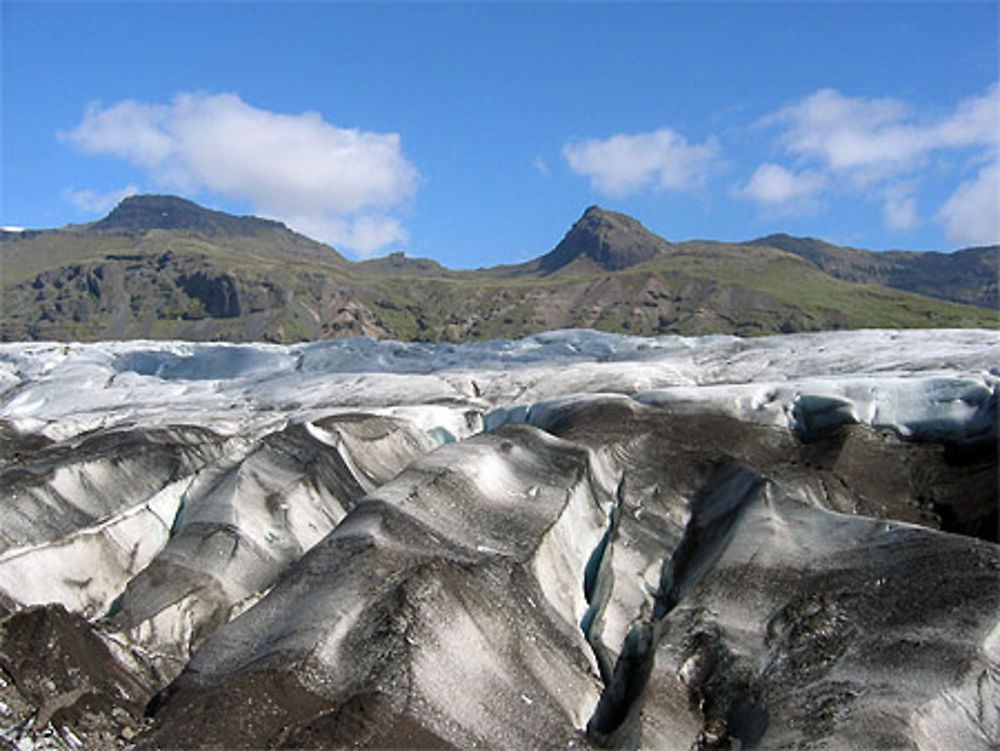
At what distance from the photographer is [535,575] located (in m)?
15.9

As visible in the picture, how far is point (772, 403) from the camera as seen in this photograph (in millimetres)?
24000

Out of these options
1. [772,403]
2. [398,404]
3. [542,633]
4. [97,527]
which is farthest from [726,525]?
[398,404]

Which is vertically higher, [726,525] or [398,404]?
[398,404]

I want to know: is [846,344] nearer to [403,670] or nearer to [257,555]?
[257,555]

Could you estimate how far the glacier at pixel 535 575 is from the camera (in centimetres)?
1250

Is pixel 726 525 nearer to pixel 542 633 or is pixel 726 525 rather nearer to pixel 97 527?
pixel 542 633

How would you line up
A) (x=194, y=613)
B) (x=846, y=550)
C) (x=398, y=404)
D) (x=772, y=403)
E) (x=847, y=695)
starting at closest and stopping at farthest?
(x=847, y=695) → (x=846, y=550) → (x=194, y=613) → (x=772, y=403) → (x=398, y=404)

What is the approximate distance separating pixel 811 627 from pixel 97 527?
47.5 ft

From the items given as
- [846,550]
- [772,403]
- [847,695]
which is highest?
[772,403]

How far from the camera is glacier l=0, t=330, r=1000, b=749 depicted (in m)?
12.5

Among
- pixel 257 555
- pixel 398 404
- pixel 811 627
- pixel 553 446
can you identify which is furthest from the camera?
pixel 398 404

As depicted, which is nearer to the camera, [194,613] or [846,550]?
[846,550]

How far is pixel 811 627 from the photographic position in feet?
46.8

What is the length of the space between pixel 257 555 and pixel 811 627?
10.7 metres
